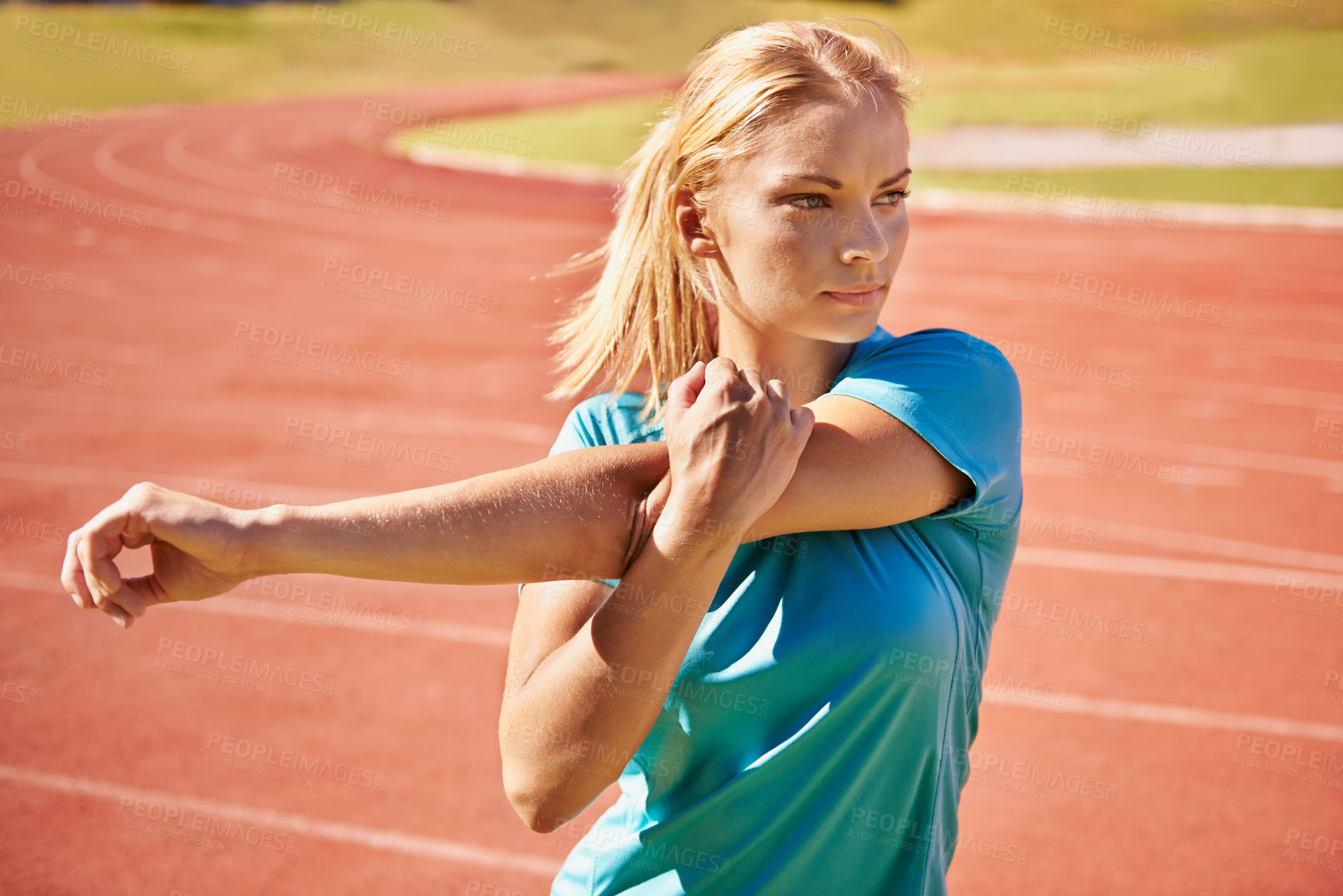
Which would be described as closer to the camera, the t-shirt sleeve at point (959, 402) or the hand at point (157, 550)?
the hand at point (157, 550)

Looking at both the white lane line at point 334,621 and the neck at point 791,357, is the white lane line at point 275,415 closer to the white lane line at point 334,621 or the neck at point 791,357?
the white lane line at point 334,621

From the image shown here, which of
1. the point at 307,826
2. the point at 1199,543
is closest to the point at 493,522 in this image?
the point at 307,826

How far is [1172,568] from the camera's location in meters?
6.78

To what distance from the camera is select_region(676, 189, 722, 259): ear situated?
179 centimetres

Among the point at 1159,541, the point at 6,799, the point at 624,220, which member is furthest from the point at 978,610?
the point at 1159,541

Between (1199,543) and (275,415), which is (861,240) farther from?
(275,415)

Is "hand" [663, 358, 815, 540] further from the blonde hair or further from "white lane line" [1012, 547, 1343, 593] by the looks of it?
"white lane line" [1012, 547, 1343, 593]

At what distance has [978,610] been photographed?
1741mm

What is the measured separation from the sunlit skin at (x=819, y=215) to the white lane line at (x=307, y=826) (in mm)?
3204

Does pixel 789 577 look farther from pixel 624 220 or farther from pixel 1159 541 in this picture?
pixel 1159 541

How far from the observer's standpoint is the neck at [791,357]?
1797 mm

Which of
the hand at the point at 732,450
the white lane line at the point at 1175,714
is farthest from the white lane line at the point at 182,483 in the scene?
the hand at the point at 732,450

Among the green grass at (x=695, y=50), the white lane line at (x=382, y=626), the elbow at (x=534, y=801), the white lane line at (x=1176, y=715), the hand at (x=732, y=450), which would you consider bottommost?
the green grass at (x=695, y=50)

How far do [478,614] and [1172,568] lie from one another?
4.00 meters
